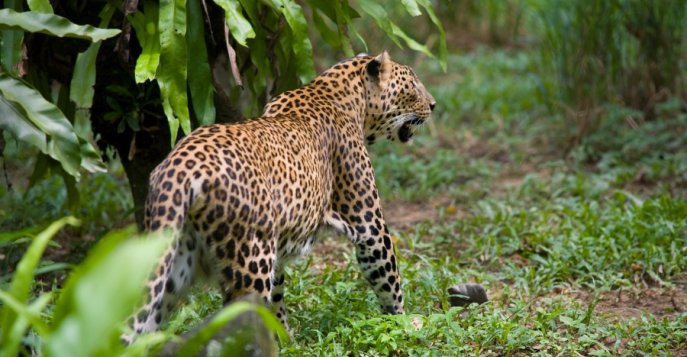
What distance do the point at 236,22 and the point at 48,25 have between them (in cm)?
101

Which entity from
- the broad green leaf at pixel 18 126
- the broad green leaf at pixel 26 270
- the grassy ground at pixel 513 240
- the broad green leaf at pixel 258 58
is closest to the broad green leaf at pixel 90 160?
the broad green leaf at pixel 18 126

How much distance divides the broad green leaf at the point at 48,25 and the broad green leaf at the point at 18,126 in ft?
1.30

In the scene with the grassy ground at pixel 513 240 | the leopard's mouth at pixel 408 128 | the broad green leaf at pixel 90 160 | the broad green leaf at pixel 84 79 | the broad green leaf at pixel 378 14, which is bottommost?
the grassy ground at pixel 513 240

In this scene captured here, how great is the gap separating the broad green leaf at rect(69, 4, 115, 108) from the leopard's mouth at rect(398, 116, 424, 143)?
198cm

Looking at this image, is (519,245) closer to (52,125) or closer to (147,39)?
(147,39)

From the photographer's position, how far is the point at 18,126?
494 cm

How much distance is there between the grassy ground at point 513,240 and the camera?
18.0ft

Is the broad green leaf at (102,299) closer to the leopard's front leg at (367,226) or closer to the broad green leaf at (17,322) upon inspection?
the broad green leaf at (17,322)

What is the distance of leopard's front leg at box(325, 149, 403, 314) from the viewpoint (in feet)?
18.7

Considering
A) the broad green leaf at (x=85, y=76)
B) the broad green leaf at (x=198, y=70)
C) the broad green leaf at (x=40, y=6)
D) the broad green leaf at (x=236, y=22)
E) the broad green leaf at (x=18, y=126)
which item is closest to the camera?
the broad green leaf at (x=18, y=126)

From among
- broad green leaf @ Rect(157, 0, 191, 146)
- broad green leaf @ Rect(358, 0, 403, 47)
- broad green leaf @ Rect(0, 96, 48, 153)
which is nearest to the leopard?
broad green leaf @ Rect(358, 0, 403, 47)

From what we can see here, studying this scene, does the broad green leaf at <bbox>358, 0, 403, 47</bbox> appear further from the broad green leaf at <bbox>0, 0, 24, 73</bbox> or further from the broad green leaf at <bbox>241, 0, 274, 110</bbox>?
the broad green leaf at <bbox>0, 0, 24, 73</bbox>

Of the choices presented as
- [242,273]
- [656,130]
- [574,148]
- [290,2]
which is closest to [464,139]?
[574,148]

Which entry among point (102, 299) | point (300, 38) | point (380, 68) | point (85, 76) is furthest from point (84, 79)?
point (102, 299)
